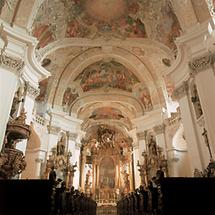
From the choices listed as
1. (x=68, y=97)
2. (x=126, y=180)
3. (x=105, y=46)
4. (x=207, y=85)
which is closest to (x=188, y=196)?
(x=207, y=85)

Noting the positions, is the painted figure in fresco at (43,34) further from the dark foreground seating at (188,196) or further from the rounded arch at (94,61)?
the dark foreground seating at (188,196)

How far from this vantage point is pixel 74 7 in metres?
10.6

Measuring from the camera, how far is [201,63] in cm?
768

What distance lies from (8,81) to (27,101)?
60.8 inches

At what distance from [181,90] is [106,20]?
515 cm

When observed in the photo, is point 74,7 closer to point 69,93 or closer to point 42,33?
point 42,33

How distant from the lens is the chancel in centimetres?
612

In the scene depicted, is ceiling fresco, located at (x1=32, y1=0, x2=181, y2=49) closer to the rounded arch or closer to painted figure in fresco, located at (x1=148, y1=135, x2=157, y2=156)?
the rounded arch

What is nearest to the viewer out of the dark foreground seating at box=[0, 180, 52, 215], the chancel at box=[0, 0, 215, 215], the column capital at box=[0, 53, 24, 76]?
the dark foreground seating at box=[0, 180, 52, 215]

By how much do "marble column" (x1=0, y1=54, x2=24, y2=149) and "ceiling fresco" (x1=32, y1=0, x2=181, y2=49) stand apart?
104 inches

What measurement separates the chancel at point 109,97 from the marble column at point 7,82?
32 mm

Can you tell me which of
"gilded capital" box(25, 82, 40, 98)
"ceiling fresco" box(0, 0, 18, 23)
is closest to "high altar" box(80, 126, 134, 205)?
"gilded capital" box(25, 82, 40, 98)

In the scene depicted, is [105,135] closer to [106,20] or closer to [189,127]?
[106,20]

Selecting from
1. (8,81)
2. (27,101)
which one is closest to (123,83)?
(27,101)
